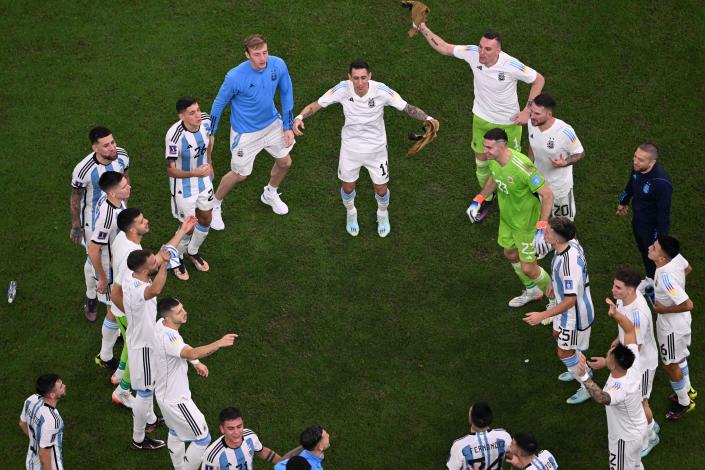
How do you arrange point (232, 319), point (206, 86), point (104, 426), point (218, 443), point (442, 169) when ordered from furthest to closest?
point (206, 86) < point (442, 169) < point (232, 319) < point (104, 426) < point (218, 443)

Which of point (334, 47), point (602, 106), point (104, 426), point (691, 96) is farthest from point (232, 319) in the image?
point (691, 96)

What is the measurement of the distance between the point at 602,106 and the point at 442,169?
258cm

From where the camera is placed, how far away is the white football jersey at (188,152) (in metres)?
11.7

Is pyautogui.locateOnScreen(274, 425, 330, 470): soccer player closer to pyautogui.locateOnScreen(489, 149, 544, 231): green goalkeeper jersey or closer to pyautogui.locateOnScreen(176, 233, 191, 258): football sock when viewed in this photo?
pyautogui.locateOnScreen(489, 149, 544, 231): green goalkeeper jersey

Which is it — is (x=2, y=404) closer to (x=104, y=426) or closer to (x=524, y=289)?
(x=104, y=426)

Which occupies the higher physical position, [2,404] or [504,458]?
[504,458]

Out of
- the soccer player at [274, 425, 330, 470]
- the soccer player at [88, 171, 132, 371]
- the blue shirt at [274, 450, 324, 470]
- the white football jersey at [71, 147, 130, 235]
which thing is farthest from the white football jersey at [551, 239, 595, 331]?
the white football jersey at [71, 147, 130, 235]

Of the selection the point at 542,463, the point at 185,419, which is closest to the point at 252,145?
the point at 185,419

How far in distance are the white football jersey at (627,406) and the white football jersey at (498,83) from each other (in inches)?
156

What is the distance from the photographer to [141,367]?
33.3 feet

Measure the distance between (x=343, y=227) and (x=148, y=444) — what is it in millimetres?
3940

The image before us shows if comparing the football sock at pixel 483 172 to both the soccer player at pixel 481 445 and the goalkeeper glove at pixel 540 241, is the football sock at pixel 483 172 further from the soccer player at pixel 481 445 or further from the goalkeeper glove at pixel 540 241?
the soccer player at pixel 481 445

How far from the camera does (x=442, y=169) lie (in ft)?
45.4

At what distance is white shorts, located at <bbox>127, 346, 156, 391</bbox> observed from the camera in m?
10.1
